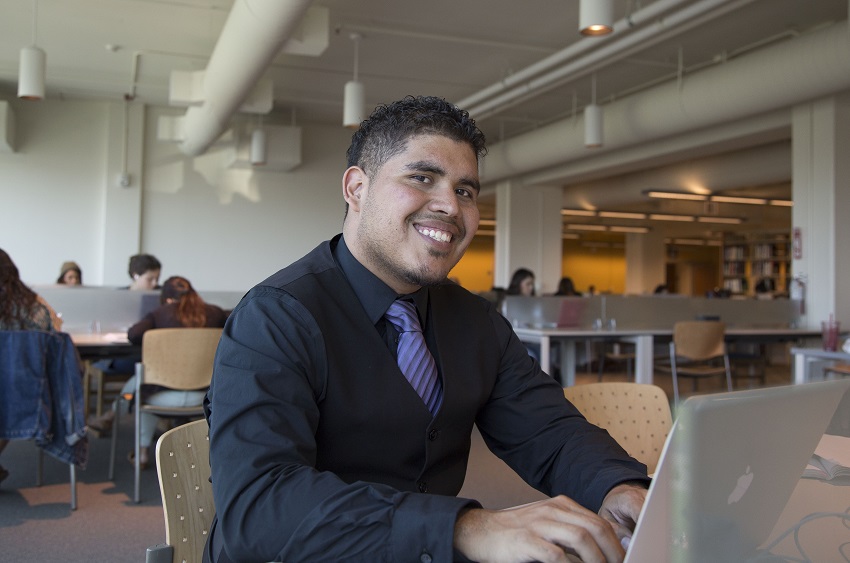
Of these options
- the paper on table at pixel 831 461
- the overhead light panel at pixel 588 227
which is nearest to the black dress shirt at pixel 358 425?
the paper on table at pixel 831 461

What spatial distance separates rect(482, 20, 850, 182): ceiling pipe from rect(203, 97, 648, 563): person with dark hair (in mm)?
4762

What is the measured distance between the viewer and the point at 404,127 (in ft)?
3.84

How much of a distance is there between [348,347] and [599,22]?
11.1ft

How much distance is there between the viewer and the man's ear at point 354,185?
1.21 m

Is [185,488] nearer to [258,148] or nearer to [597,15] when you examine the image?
[597,15]

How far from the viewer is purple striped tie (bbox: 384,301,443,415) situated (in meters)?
1.16

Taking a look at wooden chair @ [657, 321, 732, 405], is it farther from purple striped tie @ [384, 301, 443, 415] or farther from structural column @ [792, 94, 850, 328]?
purple striped tie @ [384, 301, 443, 415]

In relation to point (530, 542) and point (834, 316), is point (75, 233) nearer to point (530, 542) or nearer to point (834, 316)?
point (834, 316)

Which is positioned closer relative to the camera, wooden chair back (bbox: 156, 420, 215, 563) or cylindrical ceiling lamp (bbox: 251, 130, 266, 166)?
wooden chair back (bbox: 156, 420, 215, 563)

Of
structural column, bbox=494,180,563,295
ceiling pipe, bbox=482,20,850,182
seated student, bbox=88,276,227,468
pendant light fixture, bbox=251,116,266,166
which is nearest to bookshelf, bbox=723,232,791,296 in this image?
structural column, bbox=494,180,563,295

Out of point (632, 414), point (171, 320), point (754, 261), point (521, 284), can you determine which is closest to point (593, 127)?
point (521, 284)

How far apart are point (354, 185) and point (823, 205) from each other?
6.01m

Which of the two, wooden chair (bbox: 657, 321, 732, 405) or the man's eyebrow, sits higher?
the man's eyebrow

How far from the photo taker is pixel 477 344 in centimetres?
130
